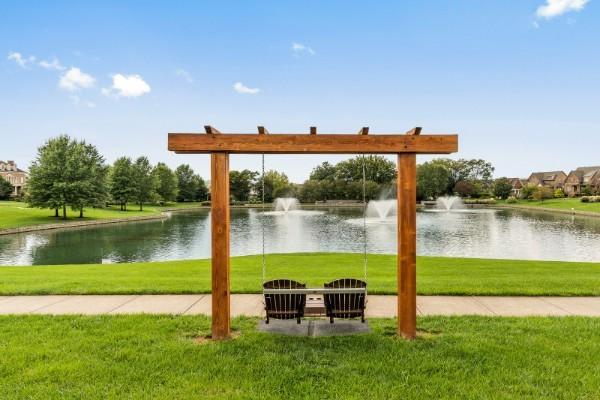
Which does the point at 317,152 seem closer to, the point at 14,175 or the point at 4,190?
the point at 4,190

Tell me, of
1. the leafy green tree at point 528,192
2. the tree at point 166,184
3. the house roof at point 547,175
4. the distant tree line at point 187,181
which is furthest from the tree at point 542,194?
the tree at point 166,184

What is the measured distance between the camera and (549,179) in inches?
4336

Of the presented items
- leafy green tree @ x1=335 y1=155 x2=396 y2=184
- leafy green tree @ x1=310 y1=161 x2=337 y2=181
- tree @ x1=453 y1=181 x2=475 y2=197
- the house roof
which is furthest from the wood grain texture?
the house roof

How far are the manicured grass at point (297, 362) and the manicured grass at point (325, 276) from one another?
2687mm

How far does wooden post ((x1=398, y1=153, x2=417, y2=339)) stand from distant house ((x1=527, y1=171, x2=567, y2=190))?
11978 centimetres

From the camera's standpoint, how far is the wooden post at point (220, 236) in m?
6.16

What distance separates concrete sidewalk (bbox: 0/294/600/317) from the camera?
24.9 feet

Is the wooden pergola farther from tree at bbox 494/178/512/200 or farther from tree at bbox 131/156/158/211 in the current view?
tree at bbox 494/178/512/200

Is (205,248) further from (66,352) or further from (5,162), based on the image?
(5,162)

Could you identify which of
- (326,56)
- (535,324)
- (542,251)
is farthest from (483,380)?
(326,56)

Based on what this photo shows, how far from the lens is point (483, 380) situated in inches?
179

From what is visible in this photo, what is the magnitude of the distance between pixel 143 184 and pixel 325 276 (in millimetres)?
65864

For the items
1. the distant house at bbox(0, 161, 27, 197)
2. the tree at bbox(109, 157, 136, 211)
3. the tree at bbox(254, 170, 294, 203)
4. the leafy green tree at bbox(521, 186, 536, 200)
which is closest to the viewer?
the tree at bbox(109, 157, 136, 211)

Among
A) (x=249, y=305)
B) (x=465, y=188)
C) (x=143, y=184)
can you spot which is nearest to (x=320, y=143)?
(x=249, y=305)
